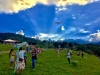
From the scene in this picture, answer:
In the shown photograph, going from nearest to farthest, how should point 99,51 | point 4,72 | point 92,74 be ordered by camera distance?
point 4,72 < point 92,74 < point 99,51

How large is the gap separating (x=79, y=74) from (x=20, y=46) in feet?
38.0

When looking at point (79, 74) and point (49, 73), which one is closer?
point (49, 73)

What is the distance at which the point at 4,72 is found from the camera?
98.7 ft

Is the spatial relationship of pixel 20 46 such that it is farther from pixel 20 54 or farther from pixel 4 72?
pixel 4 72

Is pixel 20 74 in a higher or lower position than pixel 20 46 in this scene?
lower

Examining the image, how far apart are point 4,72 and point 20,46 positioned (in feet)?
14.0

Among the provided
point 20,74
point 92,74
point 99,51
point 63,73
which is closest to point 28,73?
point 20,74

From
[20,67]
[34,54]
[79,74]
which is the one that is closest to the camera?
[20,67]

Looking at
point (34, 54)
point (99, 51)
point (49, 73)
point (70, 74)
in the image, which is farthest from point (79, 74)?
point (99, 51)

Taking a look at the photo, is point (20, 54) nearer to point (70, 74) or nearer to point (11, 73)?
point (11, 73)

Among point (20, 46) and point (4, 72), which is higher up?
point (20, 46)

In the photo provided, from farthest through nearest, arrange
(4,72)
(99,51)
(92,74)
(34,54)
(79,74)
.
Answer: (99,51)
(92,74)
(79,74)
(34,54)
(4,72)

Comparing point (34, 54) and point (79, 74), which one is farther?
point (79, 74)

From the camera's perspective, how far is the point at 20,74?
2895cm
